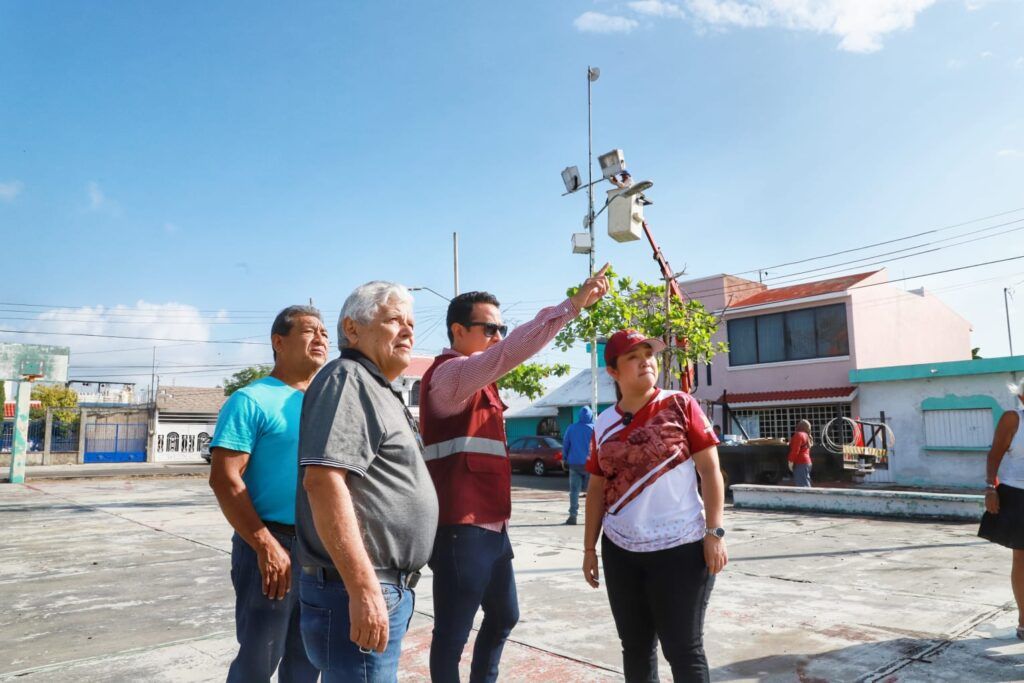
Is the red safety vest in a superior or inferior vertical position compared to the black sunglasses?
inferior

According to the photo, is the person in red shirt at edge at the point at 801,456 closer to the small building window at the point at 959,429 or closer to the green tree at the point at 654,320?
the green tree at the point at 654,320

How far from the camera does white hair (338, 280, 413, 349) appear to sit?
2.19 m

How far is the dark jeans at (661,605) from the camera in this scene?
2.60 metres

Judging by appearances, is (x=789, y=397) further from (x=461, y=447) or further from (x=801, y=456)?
(x=461, y=447)

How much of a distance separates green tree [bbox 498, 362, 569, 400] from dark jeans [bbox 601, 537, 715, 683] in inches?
693

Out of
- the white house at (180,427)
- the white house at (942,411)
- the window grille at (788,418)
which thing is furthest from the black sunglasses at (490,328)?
the white house at (180,427)

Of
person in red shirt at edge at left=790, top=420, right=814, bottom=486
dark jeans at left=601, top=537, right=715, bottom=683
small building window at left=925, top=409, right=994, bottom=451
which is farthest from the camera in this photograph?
small building window at left=925, top=409, right=994, bottom=451

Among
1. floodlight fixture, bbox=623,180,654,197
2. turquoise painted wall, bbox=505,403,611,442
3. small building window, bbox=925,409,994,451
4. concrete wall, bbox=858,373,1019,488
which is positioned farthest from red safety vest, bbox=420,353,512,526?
turquoise painted wall, bbox=505,403,611,442

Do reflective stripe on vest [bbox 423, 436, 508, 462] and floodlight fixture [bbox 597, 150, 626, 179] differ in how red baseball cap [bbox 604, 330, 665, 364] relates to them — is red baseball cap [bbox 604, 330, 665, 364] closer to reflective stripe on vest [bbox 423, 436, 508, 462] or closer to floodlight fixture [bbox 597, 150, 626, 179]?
reflective stripe on vest [bbox 423, 436, 508, 462]

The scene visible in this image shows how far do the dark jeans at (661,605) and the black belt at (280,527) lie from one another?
1256 mm

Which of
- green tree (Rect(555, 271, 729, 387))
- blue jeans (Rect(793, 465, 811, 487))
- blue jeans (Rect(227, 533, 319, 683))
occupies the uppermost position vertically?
green tree (Rect(555, 271, 729, 387))

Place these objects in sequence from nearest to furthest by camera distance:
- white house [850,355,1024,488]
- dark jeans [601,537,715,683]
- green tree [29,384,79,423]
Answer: dark jeans [601,537,715,683] → white house [850,355,1024,488] → green tree [29,384,79,423]

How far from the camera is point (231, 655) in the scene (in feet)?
13.7

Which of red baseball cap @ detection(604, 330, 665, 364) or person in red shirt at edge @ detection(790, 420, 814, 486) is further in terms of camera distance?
person in red shirt at edge @ detection(790, 420, 814, 486)
